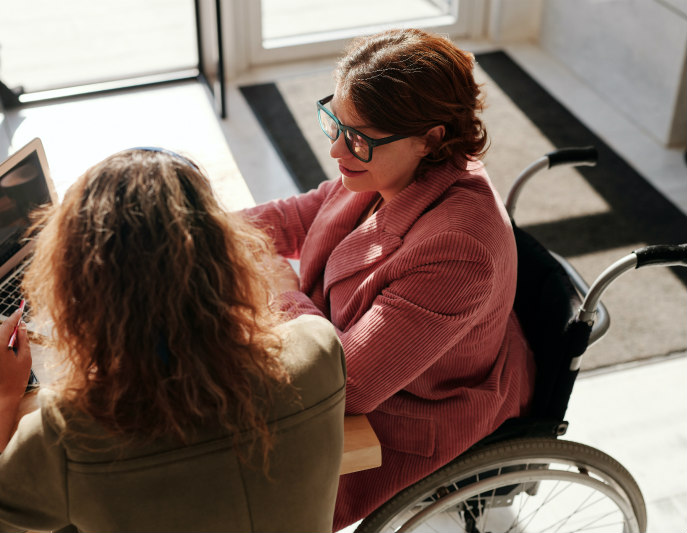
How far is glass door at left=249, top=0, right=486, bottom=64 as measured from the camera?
4.04m

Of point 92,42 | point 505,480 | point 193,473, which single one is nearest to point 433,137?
point 505,480

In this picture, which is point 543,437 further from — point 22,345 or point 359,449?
point 22,345

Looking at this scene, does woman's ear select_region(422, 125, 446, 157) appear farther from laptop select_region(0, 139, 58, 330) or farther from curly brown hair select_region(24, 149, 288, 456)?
laptop select_region(0, 139, 58, 330)

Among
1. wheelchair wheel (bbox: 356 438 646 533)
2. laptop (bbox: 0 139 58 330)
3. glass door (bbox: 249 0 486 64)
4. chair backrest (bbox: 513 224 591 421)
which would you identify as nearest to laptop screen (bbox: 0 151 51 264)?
laptop (bbox: 0 139 58 330)

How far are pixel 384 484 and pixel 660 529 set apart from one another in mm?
957

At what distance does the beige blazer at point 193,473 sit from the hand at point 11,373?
221 millimetres

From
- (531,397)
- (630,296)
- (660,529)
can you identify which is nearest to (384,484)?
(531,397)

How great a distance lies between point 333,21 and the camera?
4.21 meters

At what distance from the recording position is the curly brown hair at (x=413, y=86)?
138 cm

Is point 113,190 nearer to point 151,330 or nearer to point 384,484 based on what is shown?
point 151,330

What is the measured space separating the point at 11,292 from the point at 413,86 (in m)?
0.85

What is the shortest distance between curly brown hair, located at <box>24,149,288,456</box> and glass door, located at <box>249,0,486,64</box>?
3088 millimetres

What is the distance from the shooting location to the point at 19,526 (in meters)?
1.06

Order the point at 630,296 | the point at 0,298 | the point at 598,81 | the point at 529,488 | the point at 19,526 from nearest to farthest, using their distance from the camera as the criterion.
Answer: the point at 19,526
the point at 0,298
the point at 529,488
the point at 630,296
the point at 598,81
